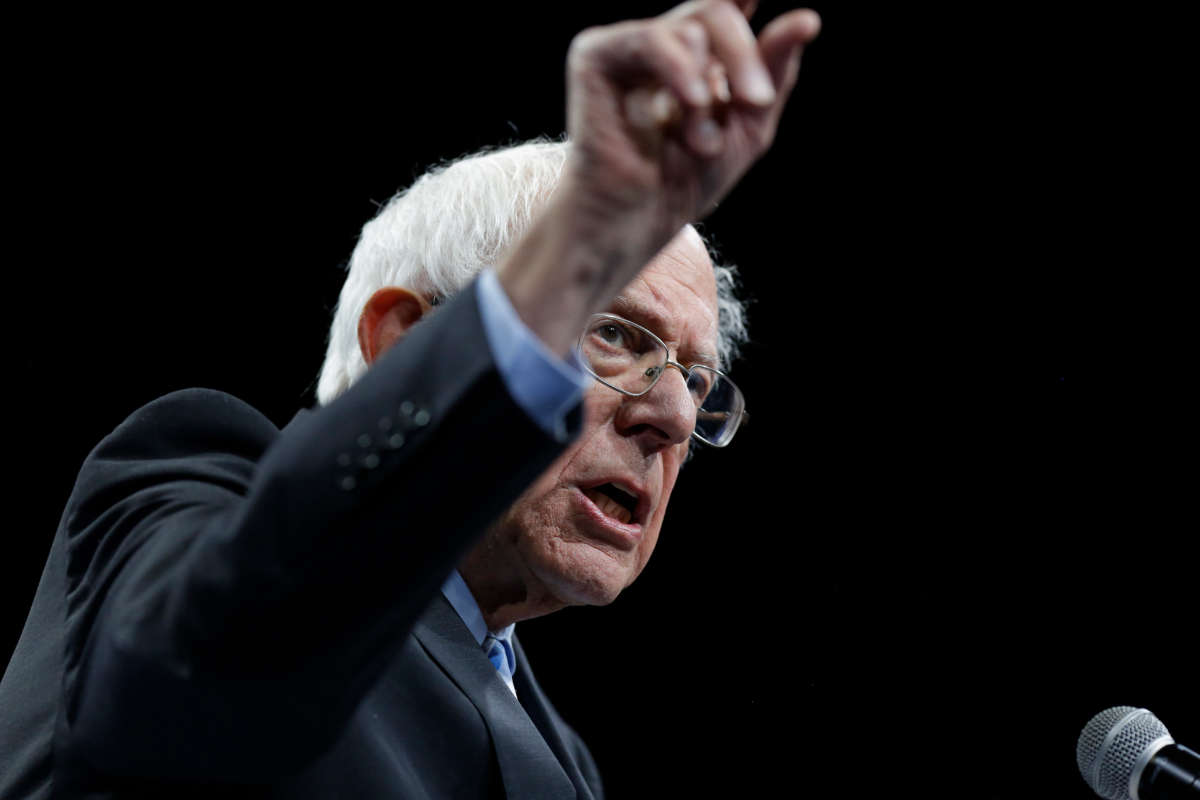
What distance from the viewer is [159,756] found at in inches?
31.0

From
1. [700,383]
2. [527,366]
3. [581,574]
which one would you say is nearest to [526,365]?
[527,366]

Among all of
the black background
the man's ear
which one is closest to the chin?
the man's ear

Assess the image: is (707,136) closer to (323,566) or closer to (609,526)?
(323,566)

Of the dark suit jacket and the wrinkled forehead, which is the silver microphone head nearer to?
the wrinkled forehead

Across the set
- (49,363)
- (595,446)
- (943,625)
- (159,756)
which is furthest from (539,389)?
(943,625)

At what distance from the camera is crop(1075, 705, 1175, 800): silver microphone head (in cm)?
131

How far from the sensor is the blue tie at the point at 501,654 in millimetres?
1660

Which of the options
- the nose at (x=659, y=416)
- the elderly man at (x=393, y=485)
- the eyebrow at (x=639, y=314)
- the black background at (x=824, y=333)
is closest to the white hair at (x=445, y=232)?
the eyebrow at (x=639, y=314)

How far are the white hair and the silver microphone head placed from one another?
3.54 feet

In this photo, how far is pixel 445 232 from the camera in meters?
1.67

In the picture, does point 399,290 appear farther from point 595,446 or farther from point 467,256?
point 595,446

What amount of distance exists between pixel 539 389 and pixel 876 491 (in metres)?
2.21

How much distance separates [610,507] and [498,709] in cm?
42

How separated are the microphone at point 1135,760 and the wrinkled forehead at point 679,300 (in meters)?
0.82
